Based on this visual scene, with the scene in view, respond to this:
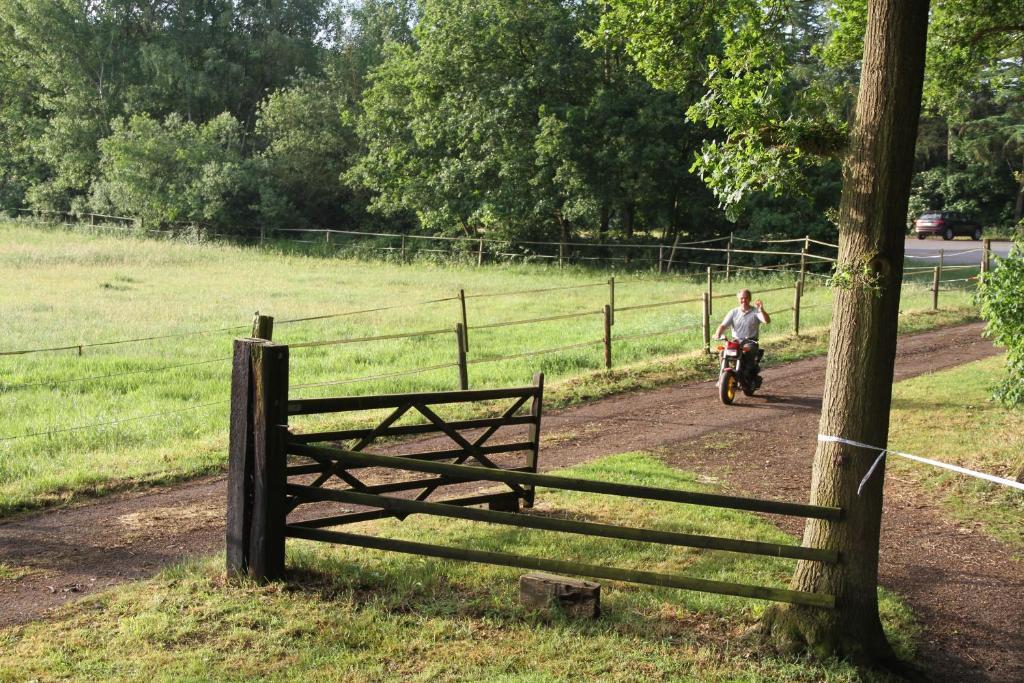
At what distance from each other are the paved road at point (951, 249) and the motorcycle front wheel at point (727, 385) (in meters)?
24.7

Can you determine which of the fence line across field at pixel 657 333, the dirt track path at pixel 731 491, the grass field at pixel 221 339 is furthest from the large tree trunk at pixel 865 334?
the fence line across field at pixel 657 333

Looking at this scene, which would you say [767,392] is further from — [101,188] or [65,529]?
[101,188]

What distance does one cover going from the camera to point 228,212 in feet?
151

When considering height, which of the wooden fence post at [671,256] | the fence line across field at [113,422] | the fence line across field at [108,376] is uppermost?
the wooden fence post at [671,256]

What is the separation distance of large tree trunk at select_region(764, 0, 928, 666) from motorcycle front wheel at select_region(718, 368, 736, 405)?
819cm

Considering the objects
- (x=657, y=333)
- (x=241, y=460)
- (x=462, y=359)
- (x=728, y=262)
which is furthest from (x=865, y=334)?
(x=728, y=262)

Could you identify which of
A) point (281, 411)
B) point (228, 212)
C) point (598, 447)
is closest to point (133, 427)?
point (598, 447)

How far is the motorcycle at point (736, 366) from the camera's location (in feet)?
46.8

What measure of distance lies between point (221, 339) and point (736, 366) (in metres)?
10.2

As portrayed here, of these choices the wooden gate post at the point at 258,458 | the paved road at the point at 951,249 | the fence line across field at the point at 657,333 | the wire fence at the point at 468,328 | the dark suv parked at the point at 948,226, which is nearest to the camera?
the wooden gate post at the point at 258,458

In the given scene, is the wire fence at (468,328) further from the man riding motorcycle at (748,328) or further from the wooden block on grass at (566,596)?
the wooden block on grass at (566,596)

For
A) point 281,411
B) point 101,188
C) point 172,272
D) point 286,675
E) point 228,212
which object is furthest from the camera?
point 101,188

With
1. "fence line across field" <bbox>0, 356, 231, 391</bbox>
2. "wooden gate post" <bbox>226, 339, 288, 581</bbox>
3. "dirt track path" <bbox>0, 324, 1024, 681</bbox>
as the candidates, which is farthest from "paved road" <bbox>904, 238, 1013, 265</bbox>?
"wooden gate post" <bbox>226, 339, 288, 581</bbox>

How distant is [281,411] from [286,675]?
68.2 inches
